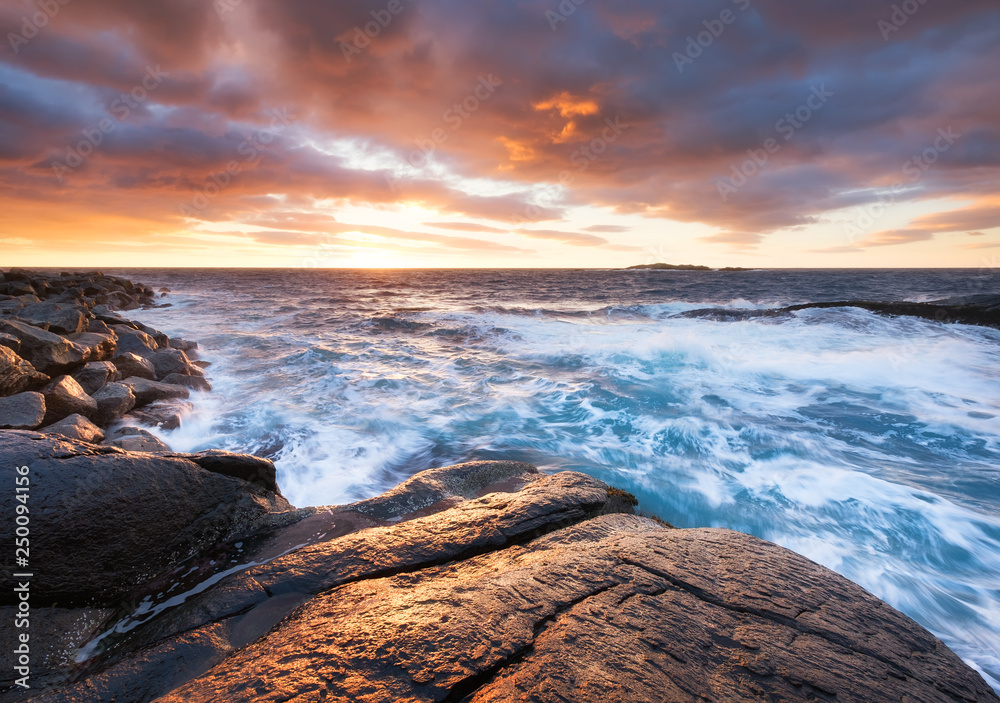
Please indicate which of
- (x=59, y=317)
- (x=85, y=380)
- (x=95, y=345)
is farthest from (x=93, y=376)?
(x=59, y=317)

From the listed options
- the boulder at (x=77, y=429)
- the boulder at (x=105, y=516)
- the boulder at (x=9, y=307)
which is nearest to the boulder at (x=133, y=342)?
the boulder at (x=9, y=307)

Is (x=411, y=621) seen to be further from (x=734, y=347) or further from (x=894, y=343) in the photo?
(x=894, y=343)

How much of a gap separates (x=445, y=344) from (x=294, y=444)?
11.0 meters

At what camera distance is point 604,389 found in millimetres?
11656

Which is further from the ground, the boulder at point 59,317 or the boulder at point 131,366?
the boulder at point 59,317

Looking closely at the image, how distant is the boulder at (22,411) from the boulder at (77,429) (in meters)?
0.16

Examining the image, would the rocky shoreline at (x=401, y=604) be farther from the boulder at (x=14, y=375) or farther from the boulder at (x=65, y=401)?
the boulder at (x=14, y=375)

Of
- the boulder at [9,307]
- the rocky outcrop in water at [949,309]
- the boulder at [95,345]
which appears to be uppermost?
the rocky outcrop in water at [949,309]

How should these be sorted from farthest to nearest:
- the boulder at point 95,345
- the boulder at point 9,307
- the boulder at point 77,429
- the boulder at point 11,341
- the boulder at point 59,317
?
the boulder at point 9,307, the boulder at point 59,317, the boulder at point 95,345, the boulder at point 11,341, the boulder at point 77,429

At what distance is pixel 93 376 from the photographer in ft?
25.9

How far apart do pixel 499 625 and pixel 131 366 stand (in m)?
11.2

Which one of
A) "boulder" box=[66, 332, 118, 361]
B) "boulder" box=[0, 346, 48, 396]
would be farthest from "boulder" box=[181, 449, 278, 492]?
"boulder" box=[66, 332, 118, 361]

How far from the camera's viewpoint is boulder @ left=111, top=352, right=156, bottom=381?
9563 millimetres

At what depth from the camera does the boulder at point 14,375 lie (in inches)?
231
